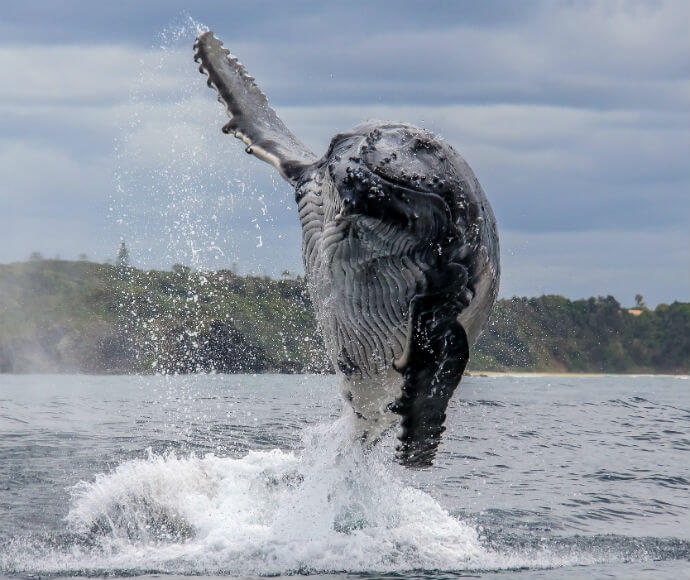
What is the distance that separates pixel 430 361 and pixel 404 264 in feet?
2.44

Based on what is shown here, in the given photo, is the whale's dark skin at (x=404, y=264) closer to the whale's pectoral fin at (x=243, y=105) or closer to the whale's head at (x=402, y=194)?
the whale's head at (x=402, y=194)

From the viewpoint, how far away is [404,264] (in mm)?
6906

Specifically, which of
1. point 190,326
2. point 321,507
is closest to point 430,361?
point 321,507

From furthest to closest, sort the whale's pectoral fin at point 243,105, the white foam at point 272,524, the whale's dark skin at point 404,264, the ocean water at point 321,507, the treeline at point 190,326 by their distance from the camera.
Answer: the treeline at point 190,326, the whale's pectoral fin at point 243,105, the ocean water at point 321,507, the white foam at point 272,524, the whale's dark skin at point 404,264

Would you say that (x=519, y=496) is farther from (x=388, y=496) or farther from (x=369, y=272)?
(x=369, y=272)

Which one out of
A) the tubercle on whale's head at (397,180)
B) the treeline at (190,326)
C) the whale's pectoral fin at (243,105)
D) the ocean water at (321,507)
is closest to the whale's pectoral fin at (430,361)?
the tubercle on whale's head at (397,180)

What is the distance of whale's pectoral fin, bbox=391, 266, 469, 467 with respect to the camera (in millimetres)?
6789

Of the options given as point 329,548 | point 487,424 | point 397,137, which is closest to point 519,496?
point 329,548

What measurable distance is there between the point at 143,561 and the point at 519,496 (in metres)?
5.37

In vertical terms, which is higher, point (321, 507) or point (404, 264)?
point (404, 264)

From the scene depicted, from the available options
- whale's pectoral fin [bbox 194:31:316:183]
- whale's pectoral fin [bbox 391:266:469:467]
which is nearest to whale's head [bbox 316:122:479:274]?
whale's pectoral fin [bbox 391:266:469:467]

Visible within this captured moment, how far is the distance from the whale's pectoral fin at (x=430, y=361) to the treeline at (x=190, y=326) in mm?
35013

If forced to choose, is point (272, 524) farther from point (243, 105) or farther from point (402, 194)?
point (243, 105)

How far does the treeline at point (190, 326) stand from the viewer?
49172 mm
